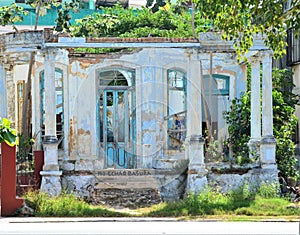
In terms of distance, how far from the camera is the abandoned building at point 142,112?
1630 cm

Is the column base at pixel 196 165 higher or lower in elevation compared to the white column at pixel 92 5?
lower

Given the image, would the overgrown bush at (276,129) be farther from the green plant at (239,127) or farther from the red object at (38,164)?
the red object at (38,164)

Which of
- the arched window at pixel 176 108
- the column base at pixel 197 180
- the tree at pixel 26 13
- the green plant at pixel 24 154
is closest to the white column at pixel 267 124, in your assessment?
the column base at pixel 197 180

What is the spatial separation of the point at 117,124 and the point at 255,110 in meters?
4.32

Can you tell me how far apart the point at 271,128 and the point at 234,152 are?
181 centimetres

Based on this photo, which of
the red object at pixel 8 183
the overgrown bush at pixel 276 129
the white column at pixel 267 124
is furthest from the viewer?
the overgrown bush at pixel 276 129

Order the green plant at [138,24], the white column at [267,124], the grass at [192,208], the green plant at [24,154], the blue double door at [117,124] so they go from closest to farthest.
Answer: the grass at [192,208], the white column at [267,124], the green plant at [24,154], the blue double door at [117,124], the green plant at [138,24]

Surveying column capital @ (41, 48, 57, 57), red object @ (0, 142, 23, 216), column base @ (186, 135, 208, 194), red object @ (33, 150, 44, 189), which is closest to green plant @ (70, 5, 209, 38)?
column capital @ (41, 48, 57, 57)

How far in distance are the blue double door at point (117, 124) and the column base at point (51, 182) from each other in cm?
333

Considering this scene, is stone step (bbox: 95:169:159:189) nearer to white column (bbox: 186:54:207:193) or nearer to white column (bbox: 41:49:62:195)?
white column (bbox: 186:54:207:193)

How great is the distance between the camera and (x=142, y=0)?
35.9 metres

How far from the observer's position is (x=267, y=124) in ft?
54.0

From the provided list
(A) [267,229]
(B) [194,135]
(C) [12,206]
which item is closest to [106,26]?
(B) [194,135]

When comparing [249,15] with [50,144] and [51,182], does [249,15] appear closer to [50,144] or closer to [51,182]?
[50,144]
